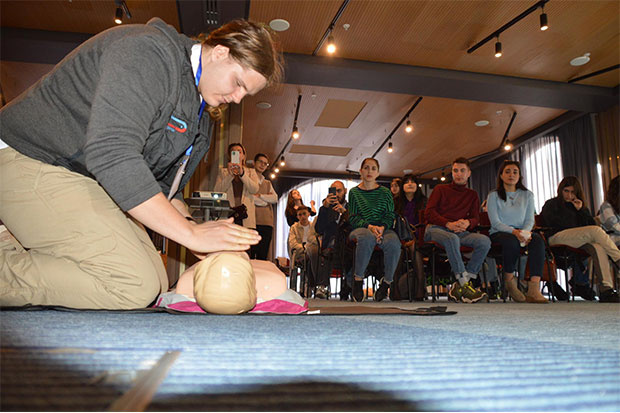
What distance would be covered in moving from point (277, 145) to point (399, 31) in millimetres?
4572

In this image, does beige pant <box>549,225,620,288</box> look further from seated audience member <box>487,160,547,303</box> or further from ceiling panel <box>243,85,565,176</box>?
ceiling panel <box>243,85,565,176</box>

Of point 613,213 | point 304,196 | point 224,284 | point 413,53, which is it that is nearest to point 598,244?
point 613,213

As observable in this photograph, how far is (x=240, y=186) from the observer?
4551 mm

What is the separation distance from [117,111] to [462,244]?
3228 millimetres

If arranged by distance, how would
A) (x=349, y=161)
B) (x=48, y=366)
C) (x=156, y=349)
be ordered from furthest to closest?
(x=349, y=161) < (x=156, y=349) < (x=48, y=366)

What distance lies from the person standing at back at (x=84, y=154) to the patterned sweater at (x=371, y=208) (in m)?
2.65

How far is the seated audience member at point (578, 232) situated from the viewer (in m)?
3.74

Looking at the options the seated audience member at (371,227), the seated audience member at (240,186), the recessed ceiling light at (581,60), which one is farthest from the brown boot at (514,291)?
the recessed ceiling light at (581,60)

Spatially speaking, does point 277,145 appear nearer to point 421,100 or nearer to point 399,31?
point 421,100

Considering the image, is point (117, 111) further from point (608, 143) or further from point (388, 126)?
point (608, 143)

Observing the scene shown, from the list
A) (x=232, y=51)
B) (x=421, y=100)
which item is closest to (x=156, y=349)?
(x=232, y=51)

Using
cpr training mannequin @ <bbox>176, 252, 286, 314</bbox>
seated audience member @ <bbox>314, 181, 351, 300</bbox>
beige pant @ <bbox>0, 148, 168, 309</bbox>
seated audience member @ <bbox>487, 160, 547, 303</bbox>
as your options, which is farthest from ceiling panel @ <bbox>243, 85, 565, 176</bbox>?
cpr training mannequin @ <bbox>176, 252, 286, 314</bbox>

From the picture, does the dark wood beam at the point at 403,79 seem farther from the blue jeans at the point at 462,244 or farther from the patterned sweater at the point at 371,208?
the blue jeans at the point at 462,244

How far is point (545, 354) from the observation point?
64 centimetres
